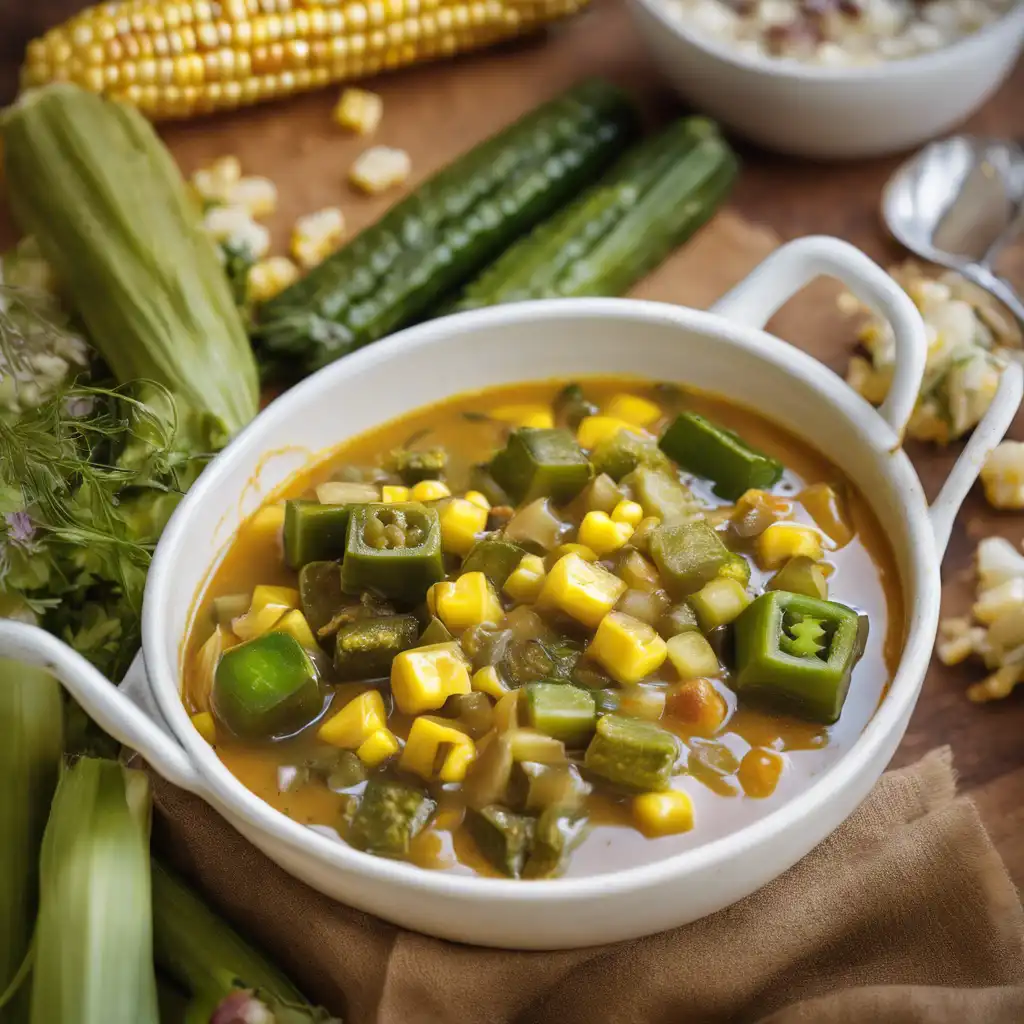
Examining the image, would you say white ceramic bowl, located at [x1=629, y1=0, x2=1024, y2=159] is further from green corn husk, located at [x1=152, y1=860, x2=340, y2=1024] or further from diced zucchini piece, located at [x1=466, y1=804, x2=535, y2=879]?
green corn husk, located at [x1=152, y1=860, x2=340, y2=1024]

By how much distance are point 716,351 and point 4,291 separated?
1.76 metres

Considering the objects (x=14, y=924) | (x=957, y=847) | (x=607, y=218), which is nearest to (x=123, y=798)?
(x=14, y=924)

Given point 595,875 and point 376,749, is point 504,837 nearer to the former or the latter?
point 595,875

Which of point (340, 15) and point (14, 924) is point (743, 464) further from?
point (340, 15)

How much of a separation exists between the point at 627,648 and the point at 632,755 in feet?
0.67

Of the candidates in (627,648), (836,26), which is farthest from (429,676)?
(836,26)

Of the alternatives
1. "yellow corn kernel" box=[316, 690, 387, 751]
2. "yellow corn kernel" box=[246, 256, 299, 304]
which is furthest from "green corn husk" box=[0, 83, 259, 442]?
"yellow corn kernel" box=[316, 690, 387, 751]

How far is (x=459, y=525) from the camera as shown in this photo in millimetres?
2404

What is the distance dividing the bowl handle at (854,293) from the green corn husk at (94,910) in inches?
61.3

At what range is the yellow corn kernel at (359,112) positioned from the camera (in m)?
3.87

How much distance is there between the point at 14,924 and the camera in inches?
94.1

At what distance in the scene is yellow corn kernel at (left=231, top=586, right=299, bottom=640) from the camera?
91.6 inches

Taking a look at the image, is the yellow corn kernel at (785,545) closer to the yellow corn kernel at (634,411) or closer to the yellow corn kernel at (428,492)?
the yellow corn kernel at (634,411)

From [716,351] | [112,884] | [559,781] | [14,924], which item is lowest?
[14,924]
